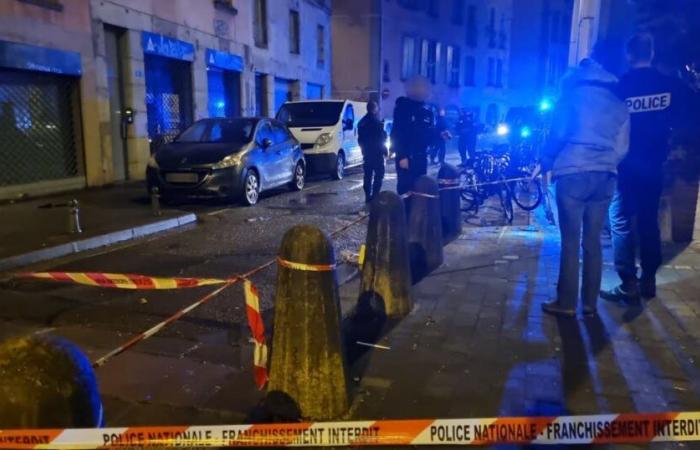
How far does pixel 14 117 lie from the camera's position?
11.7 meters

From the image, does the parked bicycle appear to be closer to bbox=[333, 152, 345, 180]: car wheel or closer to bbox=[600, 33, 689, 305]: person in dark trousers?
bbox=[600, 33, 689, 305]: person in dark trousers

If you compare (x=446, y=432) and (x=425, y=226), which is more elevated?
(x=425, y=226)

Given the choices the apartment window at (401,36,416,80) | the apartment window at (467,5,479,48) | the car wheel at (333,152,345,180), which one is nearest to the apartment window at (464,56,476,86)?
the apartment window at (467,5,479,48)

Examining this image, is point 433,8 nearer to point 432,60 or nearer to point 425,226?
point 432,60

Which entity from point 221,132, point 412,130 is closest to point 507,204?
point 412,130

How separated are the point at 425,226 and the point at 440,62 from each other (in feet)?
115

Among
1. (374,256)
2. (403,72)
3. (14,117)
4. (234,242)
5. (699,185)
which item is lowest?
(234,242)

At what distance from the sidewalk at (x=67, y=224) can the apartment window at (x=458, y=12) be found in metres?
33.9

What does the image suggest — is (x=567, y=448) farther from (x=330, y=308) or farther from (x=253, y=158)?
(x=253, y=158)

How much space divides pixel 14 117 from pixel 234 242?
22.1 feet

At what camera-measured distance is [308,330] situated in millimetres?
3096

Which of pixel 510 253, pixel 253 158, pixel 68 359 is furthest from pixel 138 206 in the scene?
pixel 68 359

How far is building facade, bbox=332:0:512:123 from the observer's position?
32.5m

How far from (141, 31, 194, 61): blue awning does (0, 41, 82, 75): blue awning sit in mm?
2652
